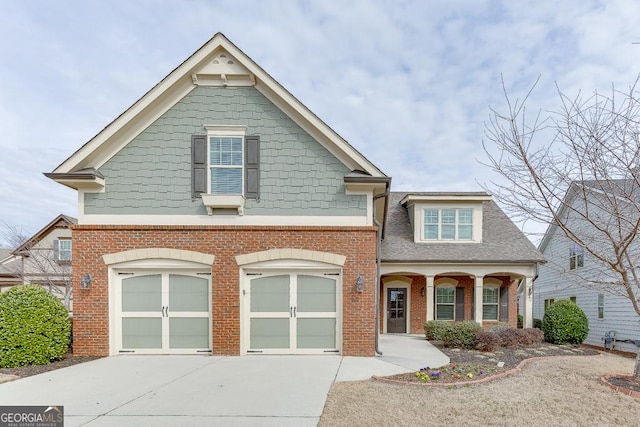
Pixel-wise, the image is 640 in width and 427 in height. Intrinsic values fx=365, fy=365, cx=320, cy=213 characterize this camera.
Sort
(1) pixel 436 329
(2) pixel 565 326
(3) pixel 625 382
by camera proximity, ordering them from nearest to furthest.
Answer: (3) pixel 625 382 → (1) pixel 436 329 → (2) pixel 565 326

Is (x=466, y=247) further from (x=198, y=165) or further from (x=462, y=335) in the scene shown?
(x=198, y=165)

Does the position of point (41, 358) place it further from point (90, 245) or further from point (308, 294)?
point (308, 294)

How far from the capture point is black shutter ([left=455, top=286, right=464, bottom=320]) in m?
16.0

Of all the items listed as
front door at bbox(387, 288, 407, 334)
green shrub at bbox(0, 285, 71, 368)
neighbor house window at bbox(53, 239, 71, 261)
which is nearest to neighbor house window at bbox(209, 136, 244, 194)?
green shrub at bbox(0, 285, 71, 368)

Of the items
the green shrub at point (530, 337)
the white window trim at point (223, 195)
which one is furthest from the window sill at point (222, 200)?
the green shrub at point (530, 337)

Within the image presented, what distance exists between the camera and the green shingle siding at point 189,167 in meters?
9.22

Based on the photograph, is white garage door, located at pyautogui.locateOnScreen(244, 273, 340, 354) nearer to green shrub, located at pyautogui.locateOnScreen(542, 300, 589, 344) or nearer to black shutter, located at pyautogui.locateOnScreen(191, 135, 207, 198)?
black shutter, located at pyautogui.locateOnScreen(191, 135, 207, 198)

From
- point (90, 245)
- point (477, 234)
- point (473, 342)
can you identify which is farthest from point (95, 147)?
point (477, 234)

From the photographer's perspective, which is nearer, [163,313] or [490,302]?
[163,313]

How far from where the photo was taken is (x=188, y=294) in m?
9.30

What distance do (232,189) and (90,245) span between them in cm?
378

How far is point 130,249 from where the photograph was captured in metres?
9.14

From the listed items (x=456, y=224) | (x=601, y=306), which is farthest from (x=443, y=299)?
(x=601, y=306)

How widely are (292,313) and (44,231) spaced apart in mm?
20422
